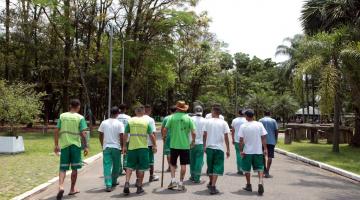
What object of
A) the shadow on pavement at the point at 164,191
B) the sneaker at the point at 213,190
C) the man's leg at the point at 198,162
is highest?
the man's leg at the point at 198,162

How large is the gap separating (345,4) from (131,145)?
17.1 m

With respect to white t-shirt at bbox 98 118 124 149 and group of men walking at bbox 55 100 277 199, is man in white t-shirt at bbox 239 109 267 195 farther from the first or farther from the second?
white t-shirt at bbox 98 118 124 149

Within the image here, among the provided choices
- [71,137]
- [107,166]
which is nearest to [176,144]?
[107,166]

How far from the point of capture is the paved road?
9.64m

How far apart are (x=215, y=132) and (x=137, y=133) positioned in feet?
5.30

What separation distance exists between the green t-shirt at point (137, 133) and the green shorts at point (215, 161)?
4.42 ft

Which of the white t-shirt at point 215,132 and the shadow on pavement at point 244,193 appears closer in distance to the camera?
the shadow on pavement at point 244,193

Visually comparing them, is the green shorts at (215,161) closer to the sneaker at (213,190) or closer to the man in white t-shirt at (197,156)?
the sneaker at (213,190)

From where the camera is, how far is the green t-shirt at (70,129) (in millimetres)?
9523

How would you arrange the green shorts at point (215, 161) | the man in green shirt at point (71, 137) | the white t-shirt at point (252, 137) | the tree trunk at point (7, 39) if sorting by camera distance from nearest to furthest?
1. the man in green shirt at point (71, 137)
2. the green shorts at point (215, 161)
3. the white t-shirt at point (252, 137)
4. the tree trunk at point (7, 39)

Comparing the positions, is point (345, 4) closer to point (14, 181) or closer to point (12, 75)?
point (14, 181)

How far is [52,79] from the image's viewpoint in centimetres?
4834

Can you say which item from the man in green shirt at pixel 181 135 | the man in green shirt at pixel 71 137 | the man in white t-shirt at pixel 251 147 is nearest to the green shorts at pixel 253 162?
the man in white t-shirt at pixel 251 147

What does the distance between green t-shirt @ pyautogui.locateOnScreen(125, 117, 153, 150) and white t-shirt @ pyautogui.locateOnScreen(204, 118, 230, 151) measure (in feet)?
4.24
